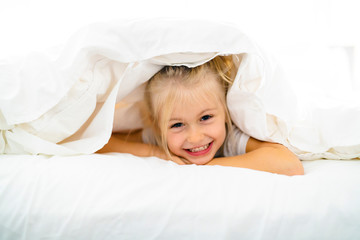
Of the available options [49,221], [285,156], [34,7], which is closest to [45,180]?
[49,221]

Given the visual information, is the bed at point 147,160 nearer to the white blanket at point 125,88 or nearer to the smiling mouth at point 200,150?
the white blanket at point 125,88

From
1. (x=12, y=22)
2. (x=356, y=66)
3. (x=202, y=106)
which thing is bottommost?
(x=356, y=66)

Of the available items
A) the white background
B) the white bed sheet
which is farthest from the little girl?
the white background

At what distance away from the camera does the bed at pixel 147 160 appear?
1.49 ft

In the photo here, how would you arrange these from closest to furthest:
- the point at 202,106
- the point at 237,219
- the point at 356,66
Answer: the point at 237,219
the point at 202,106
the point at 356,66

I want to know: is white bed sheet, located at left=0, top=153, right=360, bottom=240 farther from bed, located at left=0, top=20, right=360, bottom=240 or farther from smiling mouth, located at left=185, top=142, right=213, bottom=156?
smiling mouth, located at left=185, top=142, right=213, bottom=156

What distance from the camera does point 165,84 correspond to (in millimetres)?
699

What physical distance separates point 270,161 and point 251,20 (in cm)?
86

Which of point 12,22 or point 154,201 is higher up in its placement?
point 12,22

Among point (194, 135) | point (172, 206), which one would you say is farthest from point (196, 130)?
point (172, 206)

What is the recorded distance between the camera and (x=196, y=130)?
0.71 meters

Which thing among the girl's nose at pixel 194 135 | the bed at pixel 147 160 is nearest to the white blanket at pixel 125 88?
the bed at pixel 147 160

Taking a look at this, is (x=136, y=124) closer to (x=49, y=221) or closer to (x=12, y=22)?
(x=49, y=221)

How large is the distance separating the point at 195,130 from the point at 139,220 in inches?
12.2
